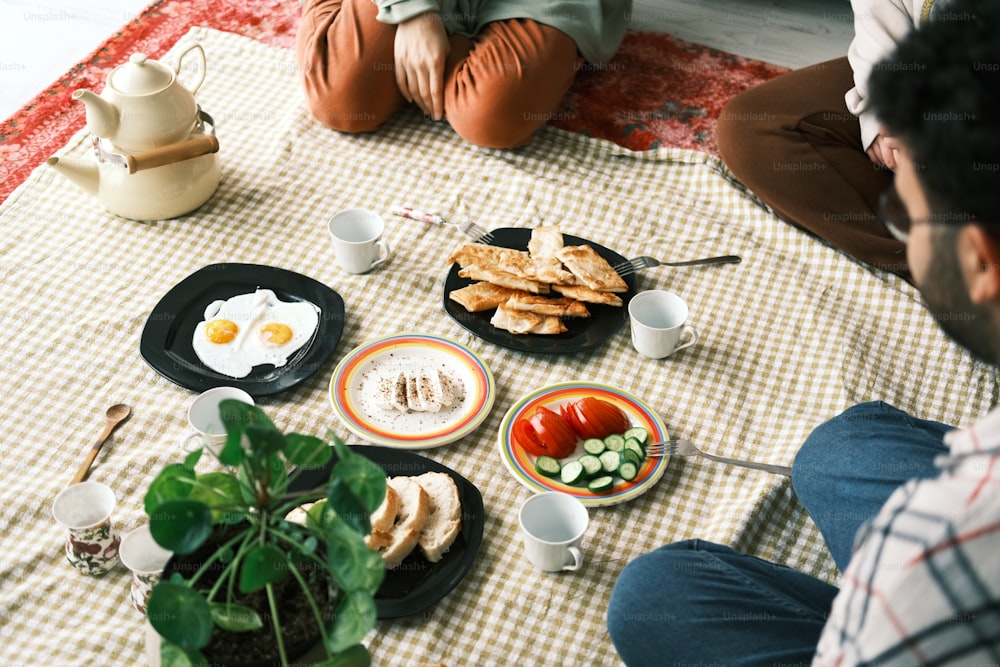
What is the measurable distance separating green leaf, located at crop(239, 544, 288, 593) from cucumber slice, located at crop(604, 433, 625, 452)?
0.85 m

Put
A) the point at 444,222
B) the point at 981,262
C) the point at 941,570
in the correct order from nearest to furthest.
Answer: the point at 941,570 → the point at 981,262 → the point at 444,222

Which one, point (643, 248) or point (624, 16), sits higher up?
point (624, 16)

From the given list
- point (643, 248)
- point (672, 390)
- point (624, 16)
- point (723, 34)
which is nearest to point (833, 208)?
point (643, 248)

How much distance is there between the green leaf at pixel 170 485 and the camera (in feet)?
3.45

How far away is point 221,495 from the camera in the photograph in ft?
3.56

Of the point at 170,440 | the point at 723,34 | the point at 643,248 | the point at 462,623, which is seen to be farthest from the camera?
the point at 723,34

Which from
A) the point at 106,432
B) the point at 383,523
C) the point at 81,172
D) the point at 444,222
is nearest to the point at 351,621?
the point at 383,523

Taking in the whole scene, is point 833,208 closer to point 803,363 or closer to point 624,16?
point 803,363

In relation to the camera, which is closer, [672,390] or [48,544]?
[48,544]

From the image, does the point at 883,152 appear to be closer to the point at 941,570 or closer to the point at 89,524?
the point at 941,570

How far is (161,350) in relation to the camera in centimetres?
194

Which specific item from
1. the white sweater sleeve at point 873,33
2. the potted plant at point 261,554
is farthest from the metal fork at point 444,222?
the potted plant at point 261,554

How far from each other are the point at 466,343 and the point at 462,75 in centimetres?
83

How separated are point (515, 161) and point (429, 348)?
2.49ft
